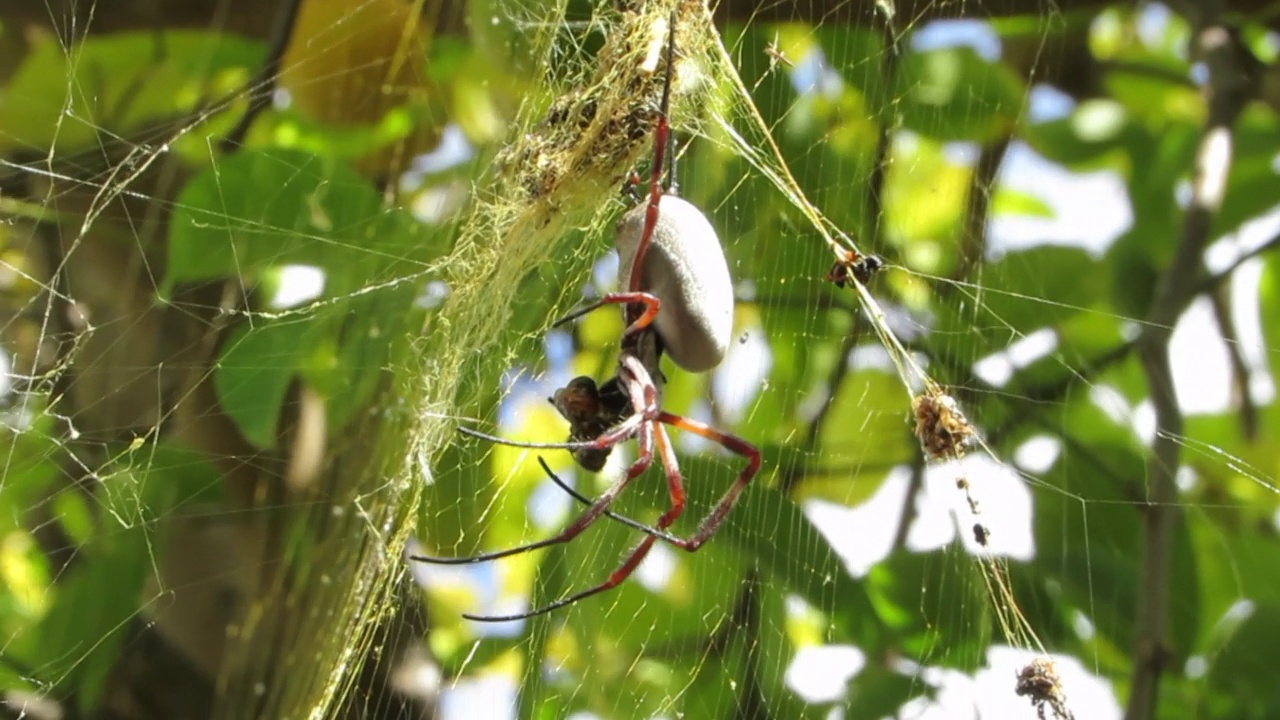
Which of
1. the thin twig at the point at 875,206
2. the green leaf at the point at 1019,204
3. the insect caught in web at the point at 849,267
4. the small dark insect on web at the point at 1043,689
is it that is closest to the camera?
the small dark insect on web at the point at 1043,689

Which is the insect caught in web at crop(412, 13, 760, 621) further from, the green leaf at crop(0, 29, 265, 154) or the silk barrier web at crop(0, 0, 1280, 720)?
the green leaf at crop(0, 29, 265, 154)

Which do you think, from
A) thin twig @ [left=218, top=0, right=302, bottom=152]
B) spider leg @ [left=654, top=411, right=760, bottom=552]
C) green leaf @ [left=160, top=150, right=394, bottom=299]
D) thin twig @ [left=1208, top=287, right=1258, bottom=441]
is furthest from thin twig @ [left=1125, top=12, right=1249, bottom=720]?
thin twig @ [left=218, top=0, right=302, bottom=152]

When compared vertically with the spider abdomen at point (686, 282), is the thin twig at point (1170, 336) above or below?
above

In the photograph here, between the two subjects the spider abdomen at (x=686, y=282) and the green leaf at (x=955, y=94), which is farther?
the green leaf at (x=955, y=94)

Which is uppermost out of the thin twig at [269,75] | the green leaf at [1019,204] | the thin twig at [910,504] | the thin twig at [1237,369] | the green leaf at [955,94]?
the green leaf at [1019,204]

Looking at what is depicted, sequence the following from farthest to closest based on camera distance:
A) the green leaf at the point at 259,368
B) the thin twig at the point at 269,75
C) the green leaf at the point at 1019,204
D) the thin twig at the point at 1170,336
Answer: the green leaf at the point at 1019,204 → the thin twig at the point at 269,75 → the green leaf at the point at 259,368 → the thin twig at the point at 1170,336

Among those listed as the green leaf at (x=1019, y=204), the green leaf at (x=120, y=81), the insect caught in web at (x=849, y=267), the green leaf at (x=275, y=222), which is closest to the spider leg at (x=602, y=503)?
the insect caught in web at (x=849, y=267)

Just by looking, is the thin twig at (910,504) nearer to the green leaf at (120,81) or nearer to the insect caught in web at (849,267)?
the insect caught in web at (849,267)
